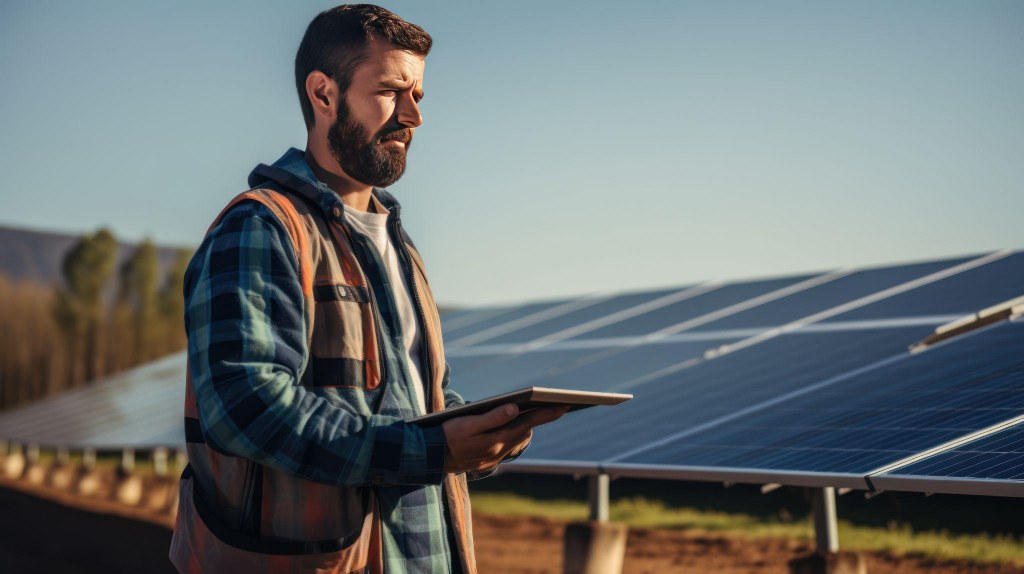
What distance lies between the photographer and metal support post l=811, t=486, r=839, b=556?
7.32 m

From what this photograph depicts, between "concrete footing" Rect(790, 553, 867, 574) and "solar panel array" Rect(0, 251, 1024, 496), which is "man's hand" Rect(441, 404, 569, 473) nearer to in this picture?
"solar panel array" Rect(0, 251, 1024, 496)

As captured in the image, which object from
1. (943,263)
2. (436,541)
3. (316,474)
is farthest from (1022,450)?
(943,263)

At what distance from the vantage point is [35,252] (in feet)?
483

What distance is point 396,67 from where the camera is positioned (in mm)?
2742

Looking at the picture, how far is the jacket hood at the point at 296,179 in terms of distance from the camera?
8.89ft

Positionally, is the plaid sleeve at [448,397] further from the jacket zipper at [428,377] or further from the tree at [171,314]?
the tree at [171,314]

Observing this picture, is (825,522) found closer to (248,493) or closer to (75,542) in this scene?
(248,493)

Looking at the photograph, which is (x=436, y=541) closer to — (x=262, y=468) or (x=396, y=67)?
(x=262, y=468)

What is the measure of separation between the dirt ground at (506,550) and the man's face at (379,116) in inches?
429

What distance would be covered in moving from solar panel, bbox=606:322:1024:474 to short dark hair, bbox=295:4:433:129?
3326 mm

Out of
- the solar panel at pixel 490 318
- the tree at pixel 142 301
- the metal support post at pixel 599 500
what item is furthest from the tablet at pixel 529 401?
the tree at pixel 142 301

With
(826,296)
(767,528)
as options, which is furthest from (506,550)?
(826,296)

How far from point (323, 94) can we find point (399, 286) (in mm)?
500

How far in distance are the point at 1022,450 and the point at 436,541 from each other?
3.23 m
